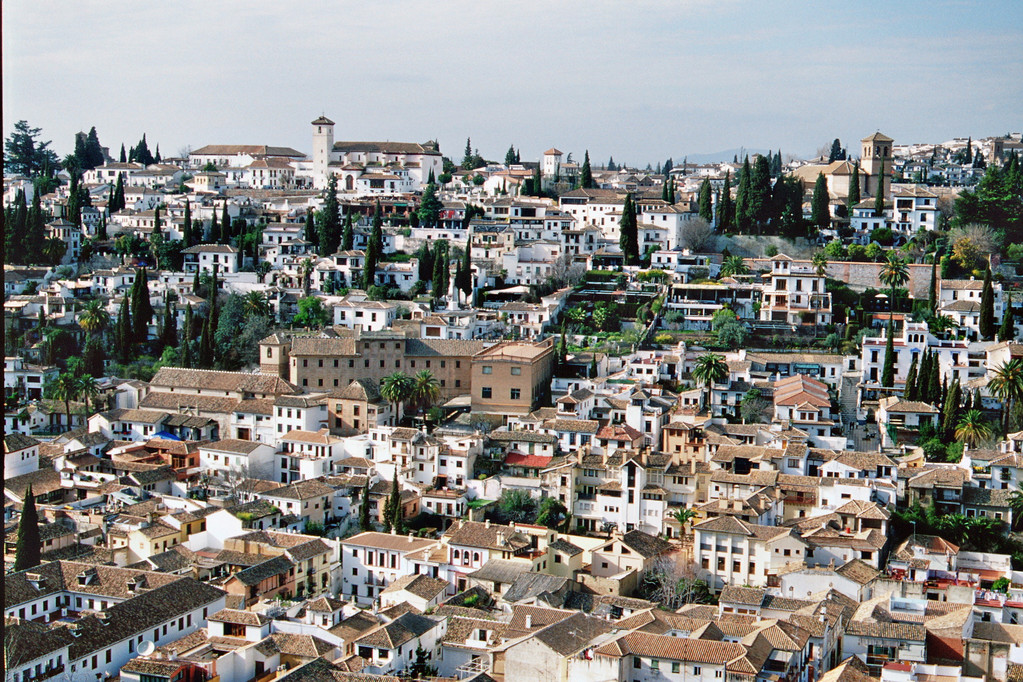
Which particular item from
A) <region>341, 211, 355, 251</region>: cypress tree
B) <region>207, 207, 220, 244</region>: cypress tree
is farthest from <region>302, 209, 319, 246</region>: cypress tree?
<region>207, 207, 220, 244</region>: cypress tree

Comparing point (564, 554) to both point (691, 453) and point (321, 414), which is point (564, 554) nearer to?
point (691, 453)

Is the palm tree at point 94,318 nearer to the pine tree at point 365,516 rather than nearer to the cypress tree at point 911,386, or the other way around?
the pine tree at point 365,516

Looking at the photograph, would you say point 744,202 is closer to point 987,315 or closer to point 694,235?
point 694,235

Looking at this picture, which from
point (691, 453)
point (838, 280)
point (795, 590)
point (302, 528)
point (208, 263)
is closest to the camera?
point (795, 590)

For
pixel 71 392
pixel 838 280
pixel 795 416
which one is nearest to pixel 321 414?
pixel 71 392

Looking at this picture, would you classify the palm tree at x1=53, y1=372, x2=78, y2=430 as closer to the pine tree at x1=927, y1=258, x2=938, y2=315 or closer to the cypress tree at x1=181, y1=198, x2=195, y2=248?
the cypress tree at x1=181, y1=198, x2=195, y2=248

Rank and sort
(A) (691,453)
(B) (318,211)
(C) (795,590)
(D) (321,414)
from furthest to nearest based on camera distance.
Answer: (B) (318,211) < (D) (321,414) < (A) (691,453) < (C) (795,590)

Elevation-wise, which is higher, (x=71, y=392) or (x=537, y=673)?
(x=71, y=392)

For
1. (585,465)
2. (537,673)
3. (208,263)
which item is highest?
(208,263)
